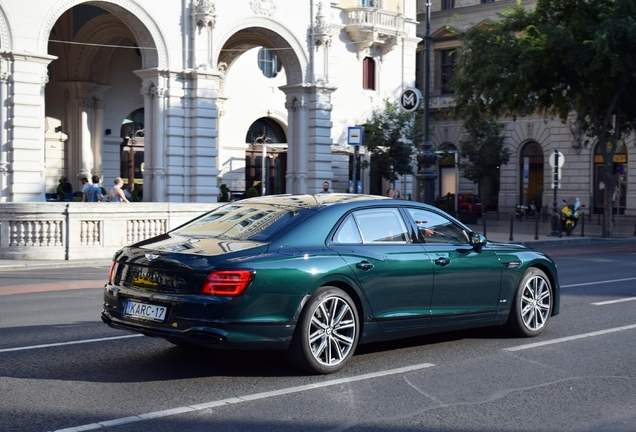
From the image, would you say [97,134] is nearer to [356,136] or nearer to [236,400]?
[356,136]

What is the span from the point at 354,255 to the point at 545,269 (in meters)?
2.96

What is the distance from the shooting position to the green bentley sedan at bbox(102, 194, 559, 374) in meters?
6.97

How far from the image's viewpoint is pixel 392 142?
138 ft

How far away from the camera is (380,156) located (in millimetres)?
42188

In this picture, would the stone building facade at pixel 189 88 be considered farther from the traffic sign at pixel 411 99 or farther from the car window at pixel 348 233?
the car window at pixel 348 233

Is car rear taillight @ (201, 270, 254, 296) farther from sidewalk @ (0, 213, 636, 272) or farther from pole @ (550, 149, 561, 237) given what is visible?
pole @ (550, 149, 561, 237)

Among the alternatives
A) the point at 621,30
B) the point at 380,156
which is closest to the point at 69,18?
the point at 380,156

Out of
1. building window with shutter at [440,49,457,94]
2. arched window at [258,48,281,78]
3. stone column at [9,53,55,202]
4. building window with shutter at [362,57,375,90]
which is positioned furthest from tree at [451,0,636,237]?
building window with shutter at [440,49,457,94]

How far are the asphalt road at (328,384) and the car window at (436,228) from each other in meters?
1.08

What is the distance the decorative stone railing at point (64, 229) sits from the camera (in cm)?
2038

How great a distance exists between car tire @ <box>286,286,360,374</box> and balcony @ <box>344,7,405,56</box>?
38093 millimetres

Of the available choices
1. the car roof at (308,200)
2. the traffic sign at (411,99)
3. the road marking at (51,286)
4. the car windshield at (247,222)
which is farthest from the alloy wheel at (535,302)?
the traffic sign at (411,99)

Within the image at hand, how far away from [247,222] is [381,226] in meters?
1.24

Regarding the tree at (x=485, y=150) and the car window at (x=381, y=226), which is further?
the tree at (x=485, y=150)
